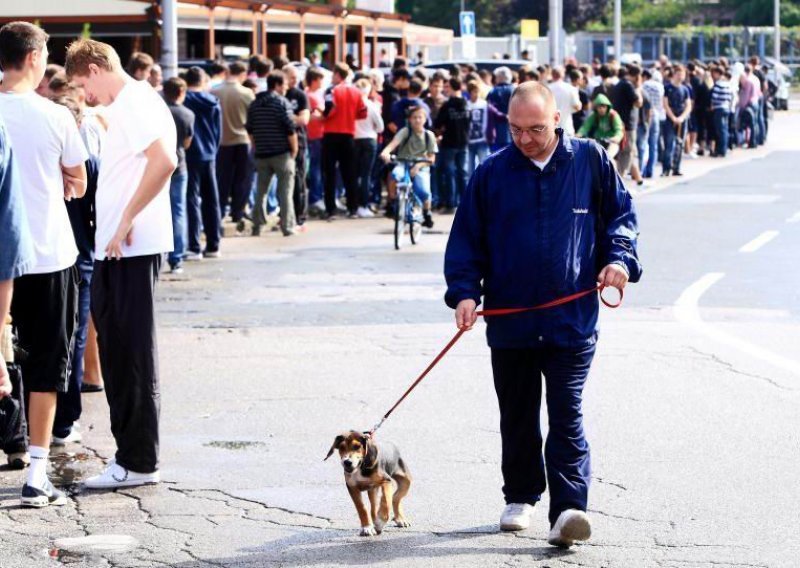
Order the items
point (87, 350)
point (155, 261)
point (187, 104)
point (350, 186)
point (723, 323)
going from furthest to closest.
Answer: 1. point (350, 186)
2. point (187, 104)
3. point (723, 323)
4. point (87, 350)
5. point (155, 261)

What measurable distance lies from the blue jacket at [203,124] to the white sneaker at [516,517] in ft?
33.2

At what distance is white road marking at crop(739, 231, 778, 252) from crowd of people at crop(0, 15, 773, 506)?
291 cm

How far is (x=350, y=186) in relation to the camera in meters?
21.1

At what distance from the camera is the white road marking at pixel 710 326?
10.5 metres

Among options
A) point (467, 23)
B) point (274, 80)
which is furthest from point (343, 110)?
point (467, 23)

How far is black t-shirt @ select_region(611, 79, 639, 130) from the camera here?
977 inches

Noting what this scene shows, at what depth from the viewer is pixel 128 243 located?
7.24 metres

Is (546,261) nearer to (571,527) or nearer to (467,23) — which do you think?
(571,527)

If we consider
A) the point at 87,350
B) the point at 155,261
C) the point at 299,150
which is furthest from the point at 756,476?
the point at 299,150

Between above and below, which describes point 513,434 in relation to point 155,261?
below

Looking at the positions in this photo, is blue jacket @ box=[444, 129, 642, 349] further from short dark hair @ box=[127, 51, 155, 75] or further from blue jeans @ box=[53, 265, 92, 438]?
short dark hair @ box=[127, 51, 155, 75]

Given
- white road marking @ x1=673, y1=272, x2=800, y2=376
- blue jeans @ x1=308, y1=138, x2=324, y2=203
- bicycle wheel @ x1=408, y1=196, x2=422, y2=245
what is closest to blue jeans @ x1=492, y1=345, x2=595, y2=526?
white road marking @ x1=673, y1=272, x2=800, y2=376

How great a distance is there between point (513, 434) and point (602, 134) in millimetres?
15943

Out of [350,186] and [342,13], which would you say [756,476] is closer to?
[350,186]
